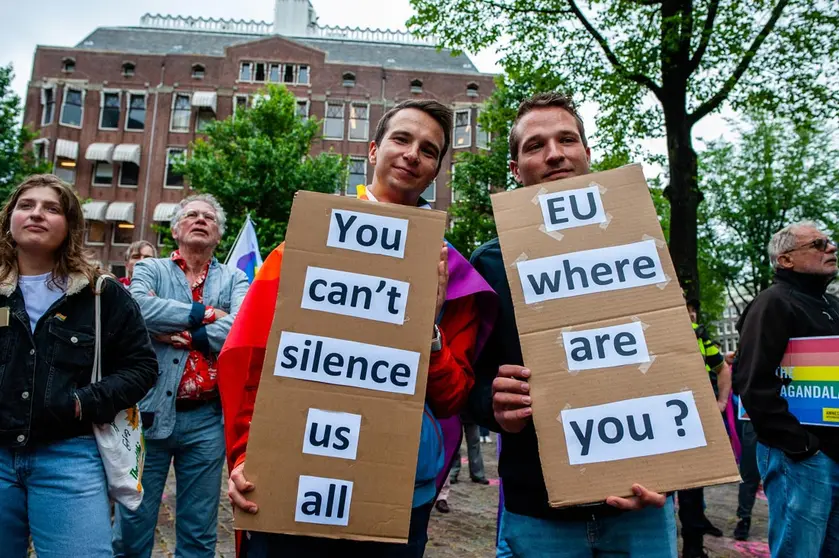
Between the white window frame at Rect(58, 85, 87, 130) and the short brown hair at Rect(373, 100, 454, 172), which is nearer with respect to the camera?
the short brown hair at Rect(373, 100, 454, 172)

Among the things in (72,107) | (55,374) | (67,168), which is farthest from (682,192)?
(72,107)

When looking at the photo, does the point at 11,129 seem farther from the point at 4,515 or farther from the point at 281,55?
the point at 4,515

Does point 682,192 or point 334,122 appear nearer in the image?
point 682,192

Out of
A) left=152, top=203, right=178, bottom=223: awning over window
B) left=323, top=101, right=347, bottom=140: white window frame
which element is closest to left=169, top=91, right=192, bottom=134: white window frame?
left=152, top=203, right=178, bottom=223: awning over window

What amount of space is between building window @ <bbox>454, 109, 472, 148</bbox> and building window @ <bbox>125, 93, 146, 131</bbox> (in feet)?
55.3

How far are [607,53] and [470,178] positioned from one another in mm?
9802

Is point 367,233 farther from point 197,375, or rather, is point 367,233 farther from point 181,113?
point 181,113

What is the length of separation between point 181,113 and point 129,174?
428 cm

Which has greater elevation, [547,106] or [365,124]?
[365,124]

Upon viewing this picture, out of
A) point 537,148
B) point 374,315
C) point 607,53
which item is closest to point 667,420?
point 374,315

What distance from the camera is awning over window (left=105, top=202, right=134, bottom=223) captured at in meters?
30.0

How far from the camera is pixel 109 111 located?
31594 millimetres

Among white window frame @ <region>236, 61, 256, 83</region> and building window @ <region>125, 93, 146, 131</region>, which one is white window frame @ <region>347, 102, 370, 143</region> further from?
building window @ <region>125, 93, 146, 131</region>

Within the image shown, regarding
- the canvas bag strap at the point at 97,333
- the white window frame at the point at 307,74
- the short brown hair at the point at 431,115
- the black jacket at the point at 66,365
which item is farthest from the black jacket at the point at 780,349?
the white window frame at the point at 307,74
